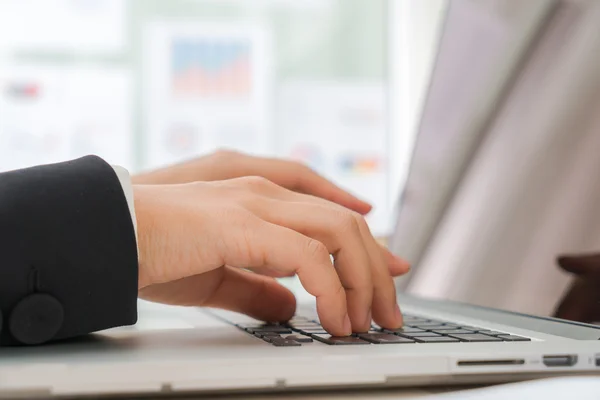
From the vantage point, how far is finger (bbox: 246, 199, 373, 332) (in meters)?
0.50

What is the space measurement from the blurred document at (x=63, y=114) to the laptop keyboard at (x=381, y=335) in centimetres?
202

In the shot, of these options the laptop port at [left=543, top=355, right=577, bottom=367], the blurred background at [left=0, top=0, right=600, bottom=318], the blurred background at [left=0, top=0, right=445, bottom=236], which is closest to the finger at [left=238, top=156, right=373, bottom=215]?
the laptop port at [left=543, top=355, right=577, bottom=367]

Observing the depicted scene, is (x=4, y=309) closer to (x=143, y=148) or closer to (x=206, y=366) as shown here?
(x=206, y=366)

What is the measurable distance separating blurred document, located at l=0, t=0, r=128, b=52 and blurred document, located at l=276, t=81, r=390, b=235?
2.03 ft

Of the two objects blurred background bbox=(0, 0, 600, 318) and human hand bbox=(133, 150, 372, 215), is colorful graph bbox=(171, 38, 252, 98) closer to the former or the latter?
blurred background bbox=(0, 0, 600, 318)

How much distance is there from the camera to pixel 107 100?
8.20ft

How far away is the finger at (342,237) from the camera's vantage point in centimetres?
50

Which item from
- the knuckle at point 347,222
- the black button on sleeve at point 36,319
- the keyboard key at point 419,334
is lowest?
the keyboard key at point 419,334

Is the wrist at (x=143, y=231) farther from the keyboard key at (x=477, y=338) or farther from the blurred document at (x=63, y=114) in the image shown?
the blurred document at (x=63, y=114)

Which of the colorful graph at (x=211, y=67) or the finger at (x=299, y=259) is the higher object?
the colorful graph at (x=211, y=67)

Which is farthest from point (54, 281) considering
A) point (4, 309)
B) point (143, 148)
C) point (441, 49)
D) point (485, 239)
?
point (143, 148)

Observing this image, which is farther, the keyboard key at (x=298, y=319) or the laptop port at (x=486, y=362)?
the keyboard key at (x=298, y=319)

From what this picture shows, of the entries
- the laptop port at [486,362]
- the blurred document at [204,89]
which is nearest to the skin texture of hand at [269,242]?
the laptop port at [486,362]

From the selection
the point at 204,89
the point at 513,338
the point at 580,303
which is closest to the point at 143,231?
the point at 513,338
